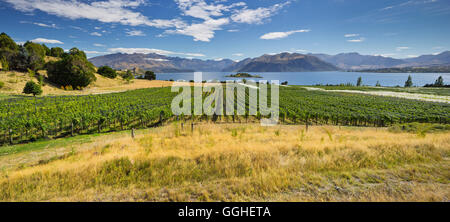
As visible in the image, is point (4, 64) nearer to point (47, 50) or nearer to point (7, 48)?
point (7, 48)

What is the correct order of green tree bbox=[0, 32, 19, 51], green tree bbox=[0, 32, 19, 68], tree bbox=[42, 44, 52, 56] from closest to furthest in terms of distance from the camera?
green tree bbox=[0, 32, 19, 68] < green tree bbox=[0, 32, 19, 51] < tree bbox=[42, 44, 52, 56]

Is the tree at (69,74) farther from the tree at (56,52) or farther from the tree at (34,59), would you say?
the tree at (56,52)

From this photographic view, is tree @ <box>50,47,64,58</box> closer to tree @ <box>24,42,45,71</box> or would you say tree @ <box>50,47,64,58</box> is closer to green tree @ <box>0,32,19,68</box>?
green tree @ <box>0,32,19,68</box>

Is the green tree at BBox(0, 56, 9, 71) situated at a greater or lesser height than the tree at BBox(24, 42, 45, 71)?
lesser

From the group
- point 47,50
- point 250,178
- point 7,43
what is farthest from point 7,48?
point 250,178

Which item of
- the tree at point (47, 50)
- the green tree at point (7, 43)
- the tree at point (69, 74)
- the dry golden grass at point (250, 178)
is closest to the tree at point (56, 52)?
the tree at point (47, 50)

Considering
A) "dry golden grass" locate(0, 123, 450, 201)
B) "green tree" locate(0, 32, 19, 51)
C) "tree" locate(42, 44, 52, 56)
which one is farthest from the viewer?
"tree" locate(42, 44, 52, 56)

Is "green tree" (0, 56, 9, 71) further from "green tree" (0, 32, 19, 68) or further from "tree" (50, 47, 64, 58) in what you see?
"tree" (50, 47, 64, 58)

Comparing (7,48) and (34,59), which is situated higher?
(7,48)

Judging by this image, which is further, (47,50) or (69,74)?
(47,50)

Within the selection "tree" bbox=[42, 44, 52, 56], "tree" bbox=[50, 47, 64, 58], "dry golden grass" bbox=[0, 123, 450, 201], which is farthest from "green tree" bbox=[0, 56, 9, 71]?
"dry golden grass" bbox=[0, 123, 450, 201]

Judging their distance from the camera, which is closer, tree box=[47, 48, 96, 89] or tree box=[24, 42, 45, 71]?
tree box=[47, 48, 96, 89]

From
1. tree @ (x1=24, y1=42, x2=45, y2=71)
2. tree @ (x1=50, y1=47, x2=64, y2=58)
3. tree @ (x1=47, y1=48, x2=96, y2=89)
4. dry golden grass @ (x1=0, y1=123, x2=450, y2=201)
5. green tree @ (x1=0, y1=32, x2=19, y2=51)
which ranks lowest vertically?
dry golden grass @ (x1=0, y1=123, x2=450, y2=201)
